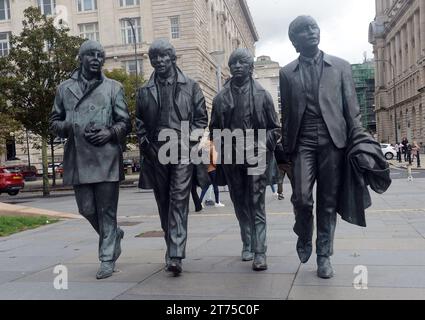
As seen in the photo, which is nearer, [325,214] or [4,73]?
[325,214]

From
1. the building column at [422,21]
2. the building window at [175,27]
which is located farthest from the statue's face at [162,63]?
the building column at [422,21]

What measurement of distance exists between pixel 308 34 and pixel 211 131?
1.43 m

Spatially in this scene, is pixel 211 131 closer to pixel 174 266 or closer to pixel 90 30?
pixel 174 266

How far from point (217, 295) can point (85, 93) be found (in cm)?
232

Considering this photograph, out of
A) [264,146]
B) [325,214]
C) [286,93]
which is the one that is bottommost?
[325,214]

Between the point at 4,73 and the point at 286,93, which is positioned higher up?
the point at 4,73

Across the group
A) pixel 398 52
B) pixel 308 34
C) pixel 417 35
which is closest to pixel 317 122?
pixel 308 34

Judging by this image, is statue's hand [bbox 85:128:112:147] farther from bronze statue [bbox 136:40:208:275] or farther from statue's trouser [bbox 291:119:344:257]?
statue's trouser [bbox 291:119:344:257]

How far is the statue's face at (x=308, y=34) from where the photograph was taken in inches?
191
